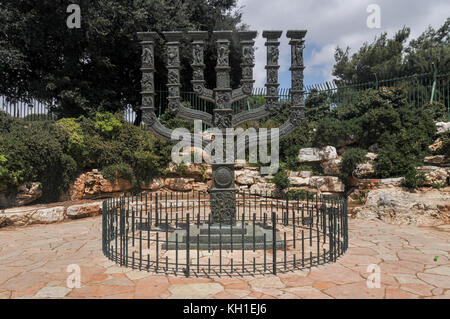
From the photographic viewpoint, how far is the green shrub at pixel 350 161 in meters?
8.97

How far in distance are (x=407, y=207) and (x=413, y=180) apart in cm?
85

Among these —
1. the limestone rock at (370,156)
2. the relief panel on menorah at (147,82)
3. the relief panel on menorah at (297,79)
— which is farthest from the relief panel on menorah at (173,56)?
the limestone rock at (370,156)

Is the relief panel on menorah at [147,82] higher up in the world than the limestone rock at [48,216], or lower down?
higher up

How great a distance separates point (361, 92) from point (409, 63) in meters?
9.53

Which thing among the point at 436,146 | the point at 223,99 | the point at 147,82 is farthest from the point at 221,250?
the point at 436,146

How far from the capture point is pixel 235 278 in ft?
11.4

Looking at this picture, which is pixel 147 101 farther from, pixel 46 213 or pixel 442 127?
pixel 442 127

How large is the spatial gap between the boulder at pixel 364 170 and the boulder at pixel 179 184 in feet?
18.8

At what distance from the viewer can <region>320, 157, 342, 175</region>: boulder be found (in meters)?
9.62

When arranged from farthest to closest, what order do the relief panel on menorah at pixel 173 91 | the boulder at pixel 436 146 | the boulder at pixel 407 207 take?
the boulder at pixel 436 146, the boulder at pixel 407 207, the relief panel on menorah at pixel 173 91

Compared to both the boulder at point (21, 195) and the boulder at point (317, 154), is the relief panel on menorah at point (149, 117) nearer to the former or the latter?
the boulder at point (21, 195)

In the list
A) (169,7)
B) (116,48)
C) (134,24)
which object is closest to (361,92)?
(169,7)

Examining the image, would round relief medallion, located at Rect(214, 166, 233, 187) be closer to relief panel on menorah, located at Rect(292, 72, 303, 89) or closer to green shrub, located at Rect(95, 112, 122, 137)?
relief panel on menorah, located at Rect(292, 72, 303, 89)

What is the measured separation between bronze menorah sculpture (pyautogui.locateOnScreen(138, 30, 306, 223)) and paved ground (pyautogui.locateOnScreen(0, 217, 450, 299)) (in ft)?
6.41
